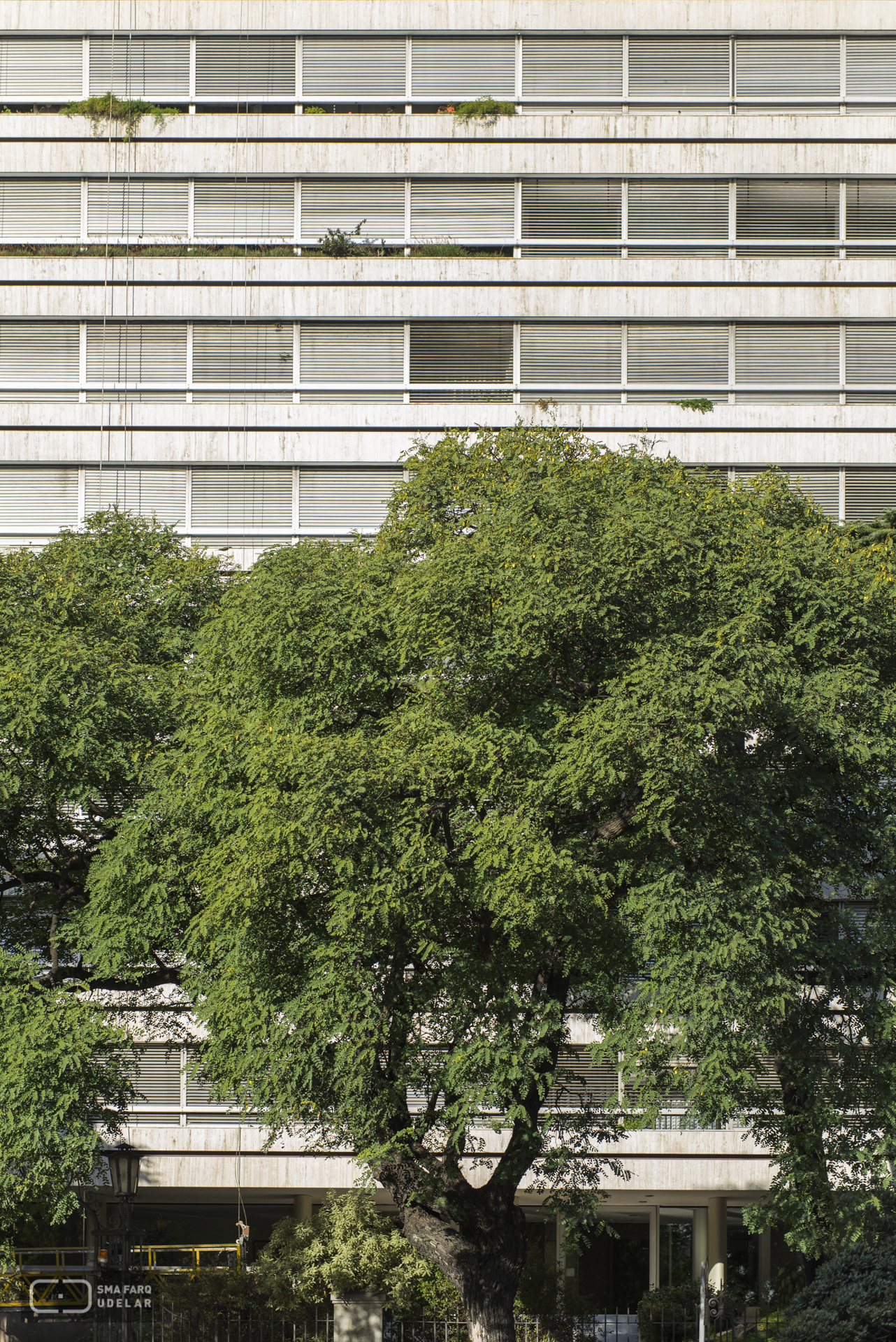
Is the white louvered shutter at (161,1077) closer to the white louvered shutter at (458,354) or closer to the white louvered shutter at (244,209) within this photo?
the white louvered shutter at (458,354)

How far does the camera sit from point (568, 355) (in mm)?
33156

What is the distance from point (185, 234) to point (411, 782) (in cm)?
2264

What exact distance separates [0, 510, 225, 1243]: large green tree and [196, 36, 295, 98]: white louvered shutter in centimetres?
1692

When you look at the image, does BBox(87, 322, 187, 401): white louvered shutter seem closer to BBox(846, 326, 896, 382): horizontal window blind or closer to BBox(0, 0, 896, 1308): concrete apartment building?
BBox(0, 0, 896, 1308): concrete apartment building

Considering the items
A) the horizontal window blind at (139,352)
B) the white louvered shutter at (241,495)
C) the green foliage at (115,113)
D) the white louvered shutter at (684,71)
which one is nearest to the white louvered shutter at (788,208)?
the white louvered shutter at (684,71)

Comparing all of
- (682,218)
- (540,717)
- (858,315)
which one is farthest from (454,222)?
(540,717)

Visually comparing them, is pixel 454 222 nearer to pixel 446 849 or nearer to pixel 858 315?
pixel 858 315

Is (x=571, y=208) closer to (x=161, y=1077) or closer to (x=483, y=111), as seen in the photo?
(x=483, y=111)

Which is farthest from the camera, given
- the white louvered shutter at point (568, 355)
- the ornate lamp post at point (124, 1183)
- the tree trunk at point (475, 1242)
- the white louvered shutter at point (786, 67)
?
the white louvered shutter at point (786, 67)

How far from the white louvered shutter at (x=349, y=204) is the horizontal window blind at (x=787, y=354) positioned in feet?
29.0

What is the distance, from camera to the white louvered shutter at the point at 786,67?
34656 millimetres

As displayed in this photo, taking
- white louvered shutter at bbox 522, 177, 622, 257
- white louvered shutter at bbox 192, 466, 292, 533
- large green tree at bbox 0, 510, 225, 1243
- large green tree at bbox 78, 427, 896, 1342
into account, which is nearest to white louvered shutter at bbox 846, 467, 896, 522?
white louvered shutter at bbox 522, 177, 622, 257

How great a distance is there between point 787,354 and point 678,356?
2.63 metres

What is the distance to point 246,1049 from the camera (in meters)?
16.2
